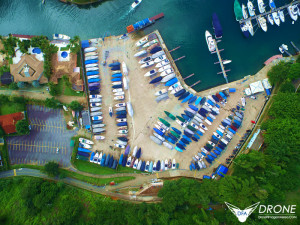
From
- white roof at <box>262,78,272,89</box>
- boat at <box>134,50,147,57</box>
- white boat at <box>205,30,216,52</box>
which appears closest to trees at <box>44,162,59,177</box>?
boat at <box>134,50,147,57</box>

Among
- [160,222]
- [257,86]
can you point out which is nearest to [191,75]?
[257,86]

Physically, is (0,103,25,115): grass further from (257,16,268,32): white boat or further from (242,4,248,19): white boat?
(257,16,268,32): white boat

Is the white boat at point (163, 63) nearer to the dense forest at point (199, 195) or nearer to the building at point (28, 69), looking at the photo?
the dense forest at point (199, 195)

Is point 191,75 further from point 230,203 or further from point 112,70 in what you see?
point 230,203

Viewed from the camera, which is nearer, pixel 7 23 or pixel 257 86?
pixel 257 86

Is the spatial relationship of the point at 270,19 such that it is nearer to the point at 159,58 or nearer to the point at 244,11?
the point at 244,11

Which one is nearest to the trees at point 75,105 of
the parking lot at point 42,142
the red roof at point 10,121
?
the parking lot at point 42,142
